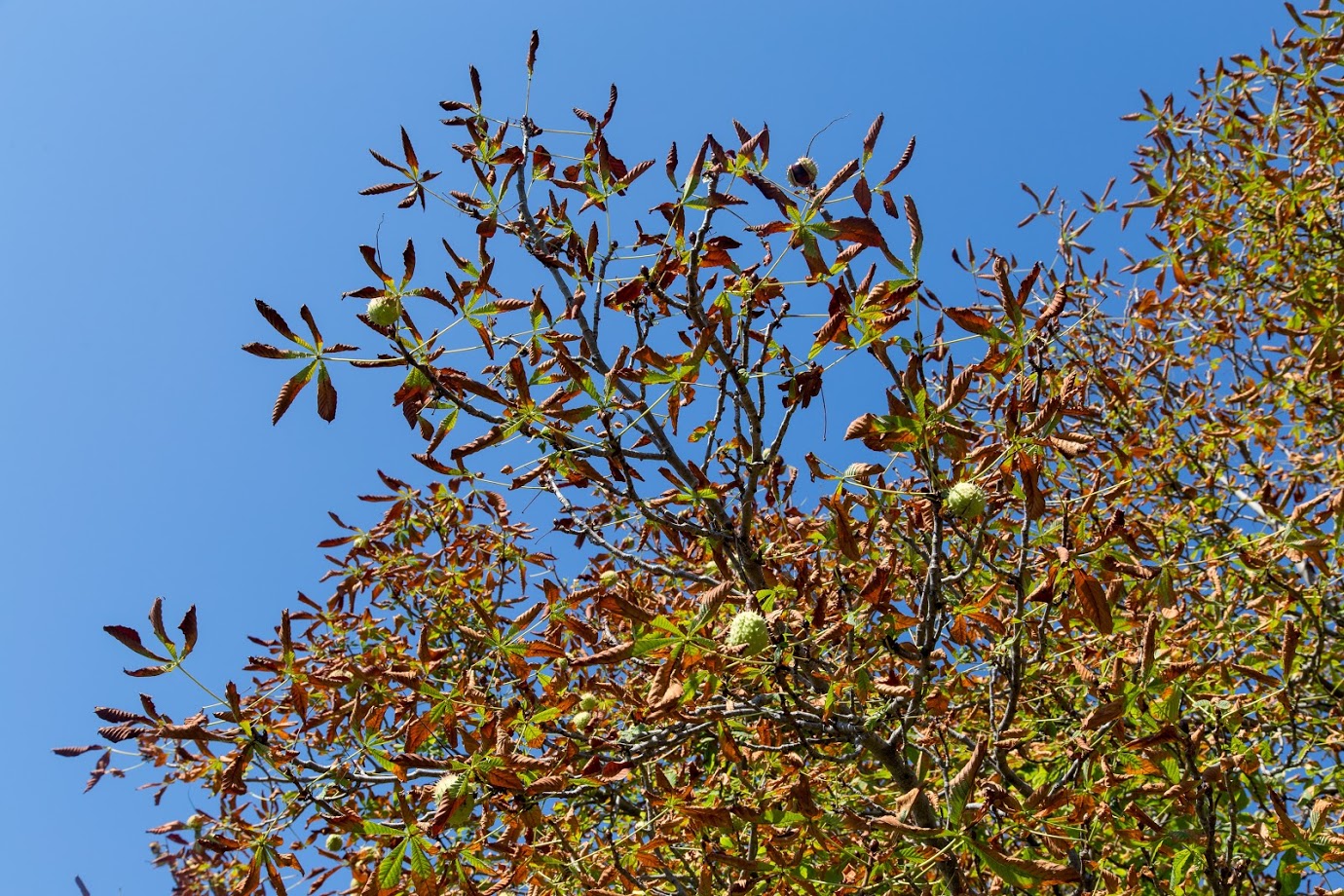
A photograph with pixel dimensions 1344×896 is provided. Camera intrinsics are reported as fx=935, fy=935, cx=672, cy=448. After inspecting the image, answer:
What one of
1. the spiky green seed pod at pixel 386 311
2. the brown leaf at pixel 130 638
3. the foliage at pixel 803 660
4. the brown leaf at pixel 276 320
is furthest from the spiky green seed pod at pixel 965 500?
the brown leaf at pixel 130 638

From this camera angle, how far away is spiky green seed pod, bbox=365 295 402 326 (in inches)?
73.9

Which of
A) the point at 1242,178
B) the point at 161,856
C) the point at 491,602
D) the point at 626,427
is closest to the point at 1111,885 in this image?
the point at 626,427

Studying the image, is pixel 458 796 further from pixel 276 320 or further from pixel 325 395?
pixel 276 320

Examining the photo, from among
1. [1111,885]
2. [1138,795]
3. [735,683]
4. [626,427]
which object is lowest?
[1111,885]

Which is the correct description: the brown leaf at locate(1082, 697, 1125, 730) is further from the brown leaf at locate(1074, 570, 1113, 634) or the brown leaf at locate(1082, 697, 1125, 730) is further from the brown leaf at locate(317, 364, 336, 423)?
the brown leaf at locate(317, 364, 336, 423)

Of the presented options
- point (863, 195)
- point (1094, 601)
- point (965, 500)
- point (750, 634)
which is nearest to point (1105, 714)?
point (1094, 601)

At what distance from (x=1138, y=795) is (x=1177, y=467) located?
2549 mm

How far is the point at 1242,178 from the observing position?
3959 mm

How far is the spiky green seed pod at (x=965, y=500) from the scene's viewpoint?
1.83 m

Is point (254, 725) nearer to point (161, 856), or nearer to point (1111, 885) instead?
point (1111, 885)

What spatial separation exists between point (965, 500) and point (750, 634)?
0.50 metres

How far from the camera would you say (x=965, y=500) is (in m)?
1.83

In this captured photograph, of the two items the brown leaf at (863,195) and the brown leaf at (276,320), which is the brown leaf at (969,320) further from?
the brown leaf at (276,320)

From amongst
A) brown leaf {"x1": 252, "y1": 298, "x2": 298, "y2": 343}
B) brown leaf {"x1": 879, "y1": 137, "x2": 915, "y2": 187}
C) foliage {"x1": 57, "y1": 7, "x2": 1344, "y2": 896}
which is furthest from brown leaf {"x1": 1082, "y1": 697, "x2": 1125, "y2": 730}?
brown leaf {"x1": 252, "y1": 298, "x2": 298, "y2": 343}
